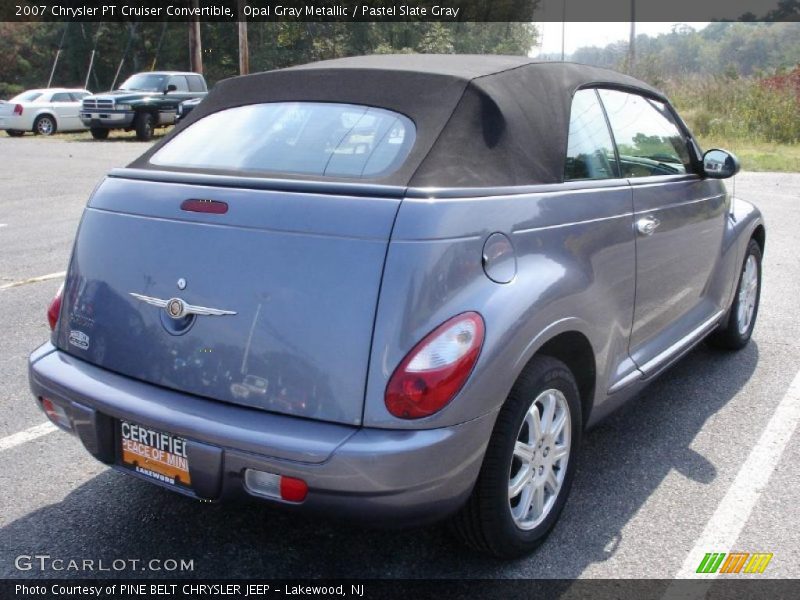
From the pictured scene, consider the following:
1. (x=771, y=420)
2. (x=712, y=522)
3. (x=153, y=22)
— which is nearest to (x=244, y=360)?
(x=712, y=522)

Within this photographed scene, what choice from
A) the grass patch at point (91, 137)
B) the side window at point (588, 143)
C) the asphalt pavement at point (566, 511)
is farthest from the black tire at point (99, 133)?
the side window at point (588, 143)

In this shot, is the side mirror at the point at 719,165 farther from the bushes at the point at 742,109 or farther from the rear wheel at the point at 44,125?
the rear wheel at the point at 44,125

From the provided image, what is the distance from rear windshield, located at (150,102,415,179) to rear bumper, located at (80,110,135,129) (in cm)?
2076

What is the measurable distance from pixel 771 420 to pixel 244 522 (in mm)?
2686

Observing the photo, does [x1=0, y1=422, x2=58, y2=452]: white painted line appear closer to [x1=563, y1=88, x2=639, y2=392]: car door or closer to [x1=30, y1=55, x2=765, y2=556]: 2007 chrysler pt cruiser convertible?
[x1=30, y1=55, x2=765, y2=556]: 2007 chrysler pt cruiser convertible

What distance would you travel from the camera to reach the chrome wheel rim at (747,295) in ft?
16.3

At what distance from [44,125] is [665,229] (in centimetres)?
2581

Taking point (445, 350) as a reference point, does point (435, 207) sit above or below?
above

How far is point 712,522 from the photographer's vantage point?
10.3ft

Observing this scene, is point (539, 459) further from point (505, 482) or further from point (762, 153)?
point (762, 153)

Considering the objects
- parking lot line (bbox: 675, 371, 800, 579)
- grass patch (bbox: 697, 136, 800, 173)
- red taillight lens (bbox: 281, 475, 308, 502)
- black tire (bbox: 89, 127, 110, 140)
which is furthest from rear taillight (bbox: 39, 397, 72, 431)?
black tire (bbox: 89, 127, 110, 140)

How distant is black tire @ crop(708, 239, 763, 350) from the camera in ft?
16.0

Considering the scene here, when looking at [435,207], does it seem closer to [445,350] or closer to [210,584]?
[445,350]

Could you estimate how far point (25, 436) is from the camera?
12.4 ft
